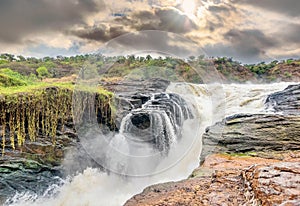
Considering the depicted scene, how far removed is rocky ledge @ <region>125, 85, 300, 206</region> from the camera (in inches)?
106

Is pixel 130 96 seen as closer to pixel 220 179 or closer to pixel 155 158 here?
pixel 155 158

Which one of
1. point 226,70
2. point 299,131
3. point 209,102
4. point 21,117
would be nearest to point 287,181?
point 299,131

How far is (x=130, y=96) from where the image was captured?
461 inches

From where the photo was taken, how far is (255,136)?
26.2ft

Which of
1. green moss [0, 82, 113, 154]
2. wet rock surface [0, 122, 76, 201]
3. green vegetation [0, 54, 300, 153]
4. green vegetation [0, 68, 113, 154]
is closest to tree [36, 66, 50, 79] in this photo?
green vegetation [0, 54, 300, 153]

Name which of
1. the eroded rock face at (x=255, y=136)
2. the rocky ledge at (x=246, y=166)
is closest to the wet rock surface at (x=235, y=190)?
the rocky ledge at (x=246, y=166)

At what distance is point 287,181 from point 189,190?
5.83 ft

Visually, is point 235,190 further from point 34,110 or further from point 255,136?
point 34,110

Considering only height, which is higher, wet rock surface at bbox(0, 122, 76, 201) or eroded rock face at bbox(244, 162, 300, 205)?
eroded rock face at bbox(244, 162, 300, 205)

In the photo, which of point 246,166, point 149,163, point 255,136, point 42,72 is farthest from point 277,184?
point 42,72

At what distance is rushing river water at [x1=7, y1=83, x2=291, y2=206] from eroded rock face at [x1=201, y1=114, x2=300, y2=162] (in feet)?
3.22

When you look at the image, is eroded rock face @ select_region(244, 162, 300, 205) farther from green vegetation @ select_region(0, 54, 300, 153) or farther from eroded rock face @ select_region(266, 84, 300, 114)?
eroded rock face @ select_region(266, 84, 300, 114)

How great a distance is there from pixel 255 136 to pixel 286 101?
5494 mm

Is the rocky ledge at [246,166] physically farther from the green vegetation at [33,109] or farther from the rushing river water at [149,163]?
the green vegetation at [33,109]
